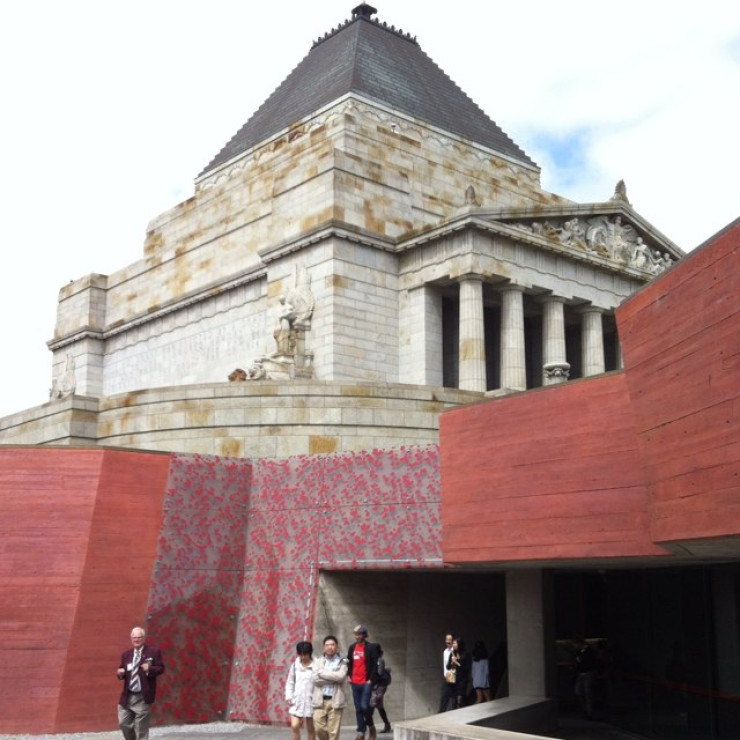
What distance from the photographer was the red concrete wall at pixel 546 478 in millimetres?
12086

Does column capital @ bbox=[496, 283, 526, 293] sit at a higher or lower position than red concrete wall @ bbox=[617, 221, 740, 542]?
higher

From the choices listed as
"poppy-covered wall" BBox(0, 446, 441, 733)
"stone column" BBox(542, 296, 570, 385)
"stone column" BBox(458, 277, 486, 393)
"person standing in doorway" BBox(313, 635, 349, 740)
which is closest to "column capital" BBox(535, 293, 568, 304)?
"stone column" BBox(542, 296, 570, 385)

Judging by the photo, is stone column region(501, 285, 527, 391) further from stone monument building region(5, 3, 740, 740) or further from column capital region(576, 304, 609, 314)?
column capital region(576, 304, 609, 314)

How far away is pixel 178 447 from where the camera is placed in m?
23.6

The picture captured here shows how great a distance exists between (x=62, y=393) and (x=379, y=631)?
23.3 metres

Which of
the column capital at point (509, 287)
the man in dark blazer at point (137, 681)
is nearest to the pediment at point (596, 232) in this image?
the column capital at point (509, 287)

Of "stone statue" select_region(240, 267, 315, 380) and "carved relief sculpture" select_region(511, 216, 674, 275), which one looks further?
"carved relief sculpture" select_region(511, 216, 674, 275)

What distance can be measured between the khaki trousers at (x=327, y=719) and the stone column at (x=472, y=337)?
19949mm

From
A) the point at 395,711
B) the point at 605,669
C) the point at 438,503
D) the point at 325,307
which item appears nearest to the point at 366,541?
the point at 438,503

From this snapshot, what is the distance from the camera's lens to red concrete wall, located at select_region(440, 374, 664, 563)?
12.1 meters

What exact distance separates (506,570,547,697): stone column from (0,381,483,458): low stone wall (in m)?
6.42

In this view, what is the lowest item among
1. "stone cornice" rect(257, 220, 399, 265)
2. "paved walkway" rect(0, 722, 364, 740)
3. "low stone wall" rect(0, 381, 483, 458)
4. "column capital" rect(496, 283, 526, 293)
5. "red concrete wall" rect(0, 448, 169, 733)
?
"paved walkway" rect(0, 722, 364, 740)

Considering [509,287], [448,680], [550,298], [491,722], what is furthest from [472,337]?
[491,722]

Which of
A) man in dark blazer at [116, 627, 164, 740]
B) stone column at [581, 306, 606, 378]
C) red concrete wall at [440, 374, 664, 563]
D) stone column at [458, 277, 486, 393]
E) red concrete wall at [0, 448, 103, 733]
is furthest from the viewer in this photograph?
stone column at [581, 306, 606, 378]
